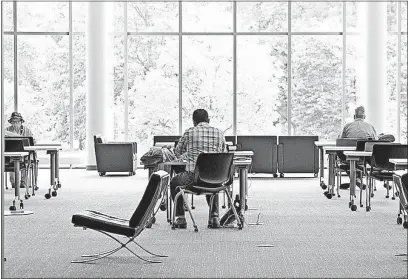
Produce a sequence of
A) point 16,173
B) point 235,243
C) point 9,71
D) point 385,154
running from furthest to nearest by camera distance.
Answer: point 9,71 → point 16,173 → point 385,154 → point 235,243

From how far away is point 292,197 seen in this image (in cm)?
1490

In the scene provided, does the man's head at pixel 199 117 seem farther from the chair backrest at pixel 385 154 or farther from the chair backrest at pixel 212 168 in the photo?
the chair backrest at pixel 385 154

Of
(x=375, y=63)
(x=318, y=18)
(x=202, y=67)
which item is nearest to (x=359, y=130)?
(x=375, y=63)

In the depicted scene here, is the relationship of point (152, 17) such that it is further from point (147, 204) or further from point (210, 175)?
point (147, 204)

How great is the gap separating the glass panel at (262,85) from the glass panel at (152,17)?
5.53ft

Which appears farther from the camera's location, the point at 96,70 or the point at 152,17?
the point at 152,17

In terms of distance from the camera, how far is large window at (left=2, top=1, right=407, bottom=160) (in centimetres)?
2300

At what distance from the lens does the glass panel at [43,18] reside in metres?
23.1

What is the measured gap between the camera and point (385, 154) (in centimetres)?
1238

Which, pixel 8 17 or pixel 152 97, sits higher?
pixel 8 17

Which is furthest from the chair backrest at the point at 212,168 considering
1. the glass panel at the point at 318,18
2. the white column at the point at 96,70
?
the glass panel at the point at 318,18

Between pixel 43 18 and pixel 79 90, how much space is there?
1951 mm

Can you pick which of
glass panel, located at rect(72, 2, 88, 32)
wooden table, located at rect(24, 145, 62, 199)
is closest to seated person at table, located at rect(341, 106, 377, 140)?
wooden table, located at rect(24, 145, 62, 199)

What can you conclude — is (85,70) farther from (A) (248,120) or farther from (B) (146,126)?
(A) (248,120)
